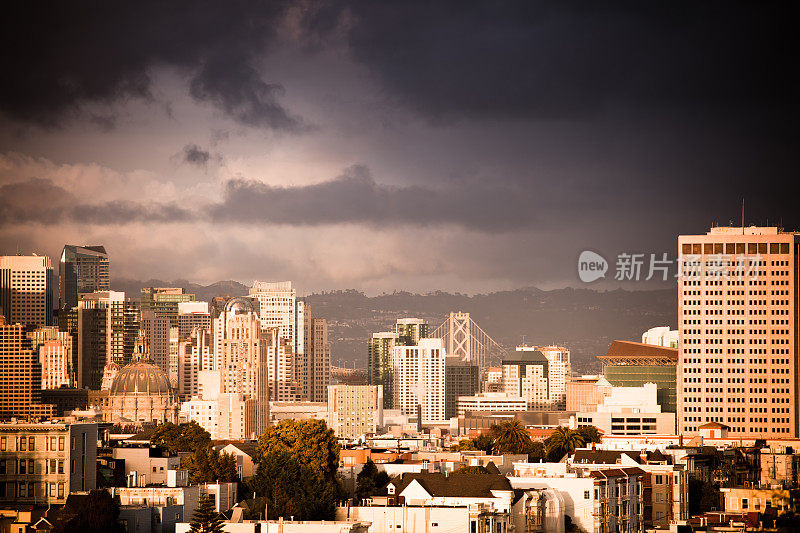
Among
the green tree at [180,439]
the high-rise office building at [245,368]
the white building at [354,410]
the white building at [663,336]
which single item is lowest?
the white building at [354,410]

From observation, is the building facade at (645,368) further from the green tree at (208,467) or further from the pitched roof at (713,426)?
the green tree at (208,467)

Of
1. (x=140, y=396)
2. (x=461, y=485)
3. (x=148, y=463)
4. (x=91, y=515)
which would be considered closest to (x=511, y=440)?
(x=148, y=463)

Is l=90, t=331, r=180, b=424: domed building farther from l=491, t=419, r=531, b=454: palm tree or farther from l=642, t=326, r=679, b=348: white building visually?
l=491, t=419, r=531, b=454: palm tree

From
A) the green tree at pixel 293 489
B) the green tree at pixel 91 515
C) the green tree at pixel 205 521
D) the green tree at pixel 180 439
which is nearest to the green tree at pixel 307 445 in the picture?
the green tree at pixel 293 489

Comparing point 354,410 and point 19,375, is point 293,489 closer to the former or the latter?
point 19,375

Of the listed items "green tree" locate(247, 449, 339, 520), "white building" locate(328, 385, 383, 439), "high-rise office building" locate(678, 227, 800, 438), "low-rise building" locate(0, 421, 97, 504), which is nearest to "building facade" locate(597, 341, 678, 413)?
"high-rise office building" locate(678, 227, 800, 438)

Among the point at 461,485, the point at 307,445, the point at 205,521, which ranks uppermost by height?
the point at 307,445
